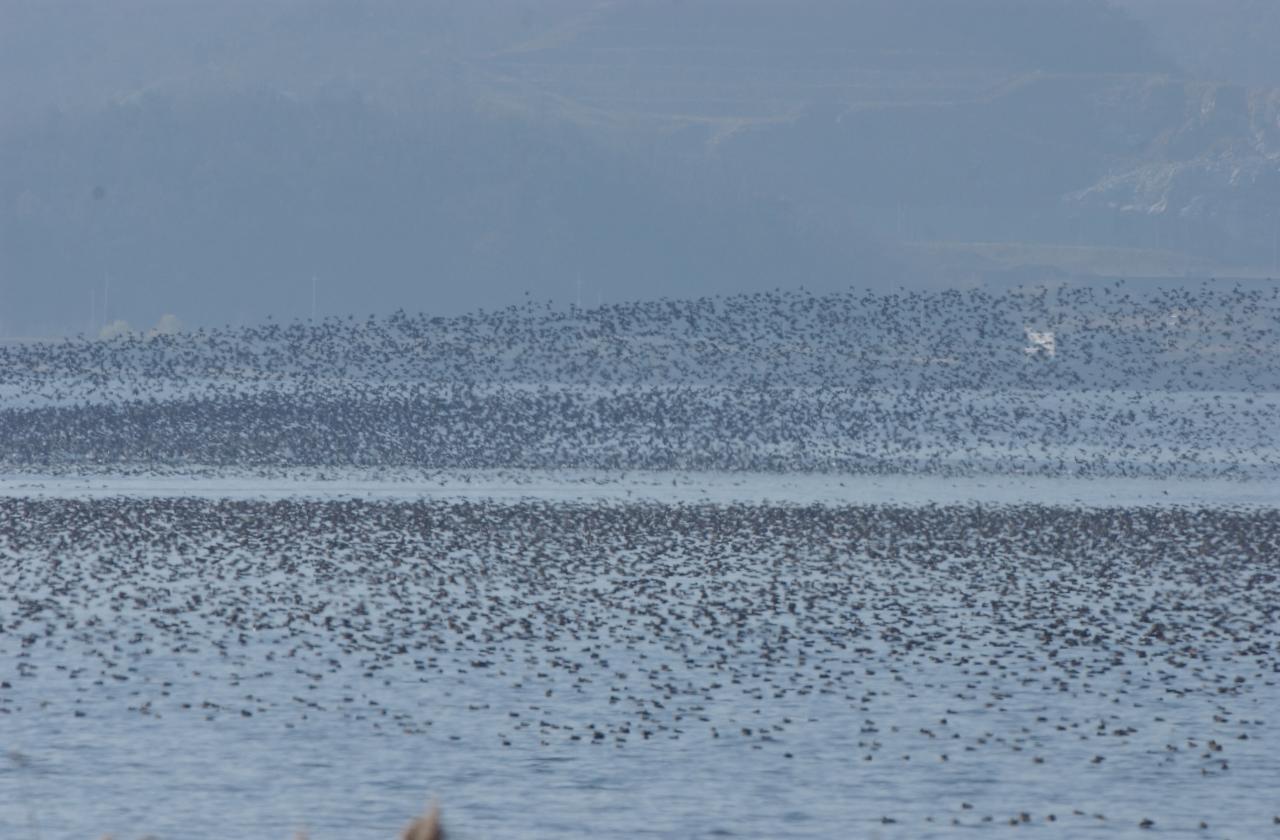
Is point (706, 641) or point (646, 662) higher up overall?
point (646, 662)

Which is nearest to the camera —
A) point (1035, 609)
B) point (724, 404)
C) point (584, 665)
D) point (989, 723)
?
point (989, 723)

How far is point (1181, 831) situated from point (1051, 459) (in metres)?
88.1

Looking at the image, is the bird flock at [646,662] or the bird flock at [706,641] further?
the bird flock at [706,641]

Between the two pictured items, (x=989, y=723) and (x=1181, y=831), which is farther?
(x=989, y=723)

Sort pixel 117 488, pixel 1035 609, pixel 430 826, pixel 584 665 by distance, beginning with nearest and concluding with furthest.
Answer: pixel 430 826
pixel 584 665
pixel 1035 609
pixel 117 488

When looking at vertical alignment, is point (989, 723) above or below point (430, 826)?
below

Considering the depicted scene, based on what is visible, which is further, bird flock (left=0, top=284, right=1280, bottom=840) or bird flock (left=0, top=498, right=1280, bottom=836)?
bird flock (left=0, top=498, right=1280, bottom=836)

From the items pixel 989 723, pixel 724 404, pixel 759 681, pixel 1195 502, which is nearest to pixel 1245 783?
pixel 989 723

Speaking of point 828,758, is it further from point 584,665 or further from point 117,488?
point 117,488

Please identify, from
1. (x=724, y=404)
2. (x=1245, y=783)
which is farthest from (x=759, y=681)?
(x=724, y=404)

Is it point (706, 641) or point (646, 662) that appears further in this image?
point (706, 641)

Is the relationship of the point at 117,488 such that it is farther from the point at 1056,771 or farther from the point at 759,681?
the point at 1056,771

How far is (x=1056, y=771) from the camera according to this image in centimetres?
2781

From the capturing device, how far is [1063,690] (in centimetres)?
3416
